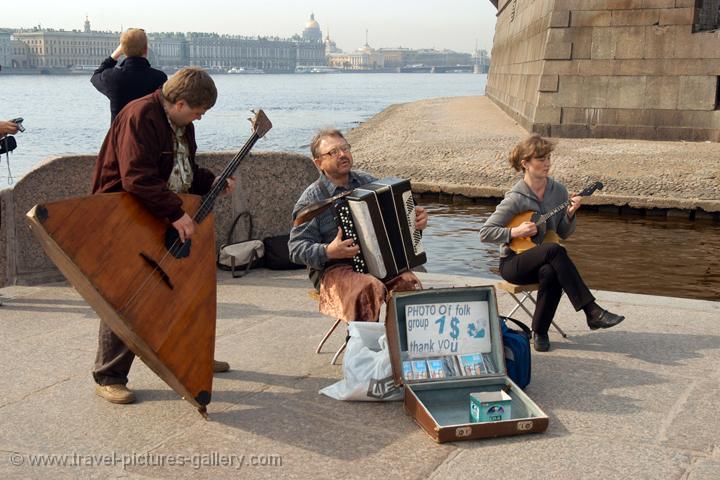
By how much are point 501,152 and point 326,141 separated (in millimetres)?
14553

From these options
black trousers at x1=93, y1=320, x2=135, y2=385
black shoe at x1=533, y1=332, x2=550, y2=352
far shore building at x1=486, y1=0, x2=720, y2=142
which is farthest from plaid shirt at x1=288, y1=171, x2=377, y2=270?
far shore building at x1=486, y1=0, x2=720, y2=142

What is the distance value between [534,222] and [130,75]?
320cm

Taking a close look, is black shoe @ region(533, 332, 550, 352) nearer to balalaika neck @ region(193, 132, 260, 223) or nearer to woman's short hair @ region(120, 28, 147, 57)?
balalaika neck @ region(193, 132, 260, 223)

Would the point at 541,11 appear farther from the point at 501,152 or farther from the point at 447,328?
the point at 447,328

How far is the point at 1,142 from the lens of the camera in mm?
6480

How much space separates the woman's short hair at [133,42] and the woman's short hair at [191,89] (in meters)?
Result: 2.84

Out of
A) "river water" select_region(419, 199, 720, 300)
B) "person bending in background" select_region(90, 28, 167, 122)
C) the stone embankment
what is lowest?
"river water" select_region(419, 199, 720, 300)

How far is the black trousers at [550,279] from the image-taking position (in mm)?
5348

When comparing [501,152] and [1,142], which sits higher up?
[1,142]

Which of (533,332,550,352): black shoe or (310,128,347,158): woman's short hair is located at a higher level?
(310,128,347,158): woman's short hair

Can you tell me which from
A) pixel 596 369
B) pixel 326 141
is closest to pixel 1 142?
pixel 326 141

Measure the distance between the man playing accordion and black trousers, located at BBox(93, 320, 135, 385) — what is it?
0.99 meters

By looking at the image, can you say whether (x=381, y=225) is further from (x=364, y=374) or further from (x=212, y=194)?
(x=212, y=194)

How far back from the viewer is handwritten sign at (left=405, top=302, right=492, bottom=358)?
4.57 m
